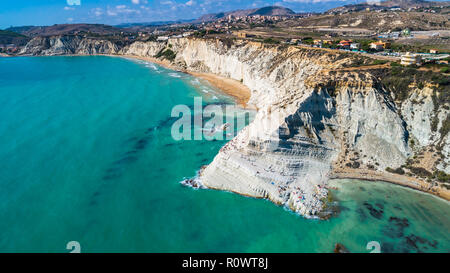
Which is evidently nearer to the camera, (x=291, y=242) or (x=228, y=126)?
(x=291, y=242)

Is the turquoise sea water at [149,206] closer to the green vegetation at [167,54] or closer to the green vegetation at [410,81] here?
the green vegetation at [410,81]

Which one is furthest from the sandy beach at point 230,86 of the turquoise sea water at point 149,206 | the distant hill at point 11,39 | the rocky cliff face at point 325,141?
the distant hill at point 11,39

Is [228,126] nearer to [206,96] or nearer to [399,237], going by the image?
[206,96]

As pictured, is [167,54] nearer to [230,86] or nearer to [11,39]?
[230,86]

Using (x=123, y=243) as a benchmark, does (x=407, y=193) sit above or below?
above

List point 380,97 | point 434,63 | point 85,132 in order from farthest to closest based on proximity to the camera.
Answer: point 85,132 < point 434,63 < point 380,97

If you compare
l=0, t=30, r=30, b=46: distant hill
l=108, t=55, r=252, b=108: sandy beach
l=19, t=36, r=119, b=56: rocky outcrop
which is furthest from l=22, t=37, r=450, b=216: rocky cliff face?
l=0, t=30, r=30, b=46: distant hill
